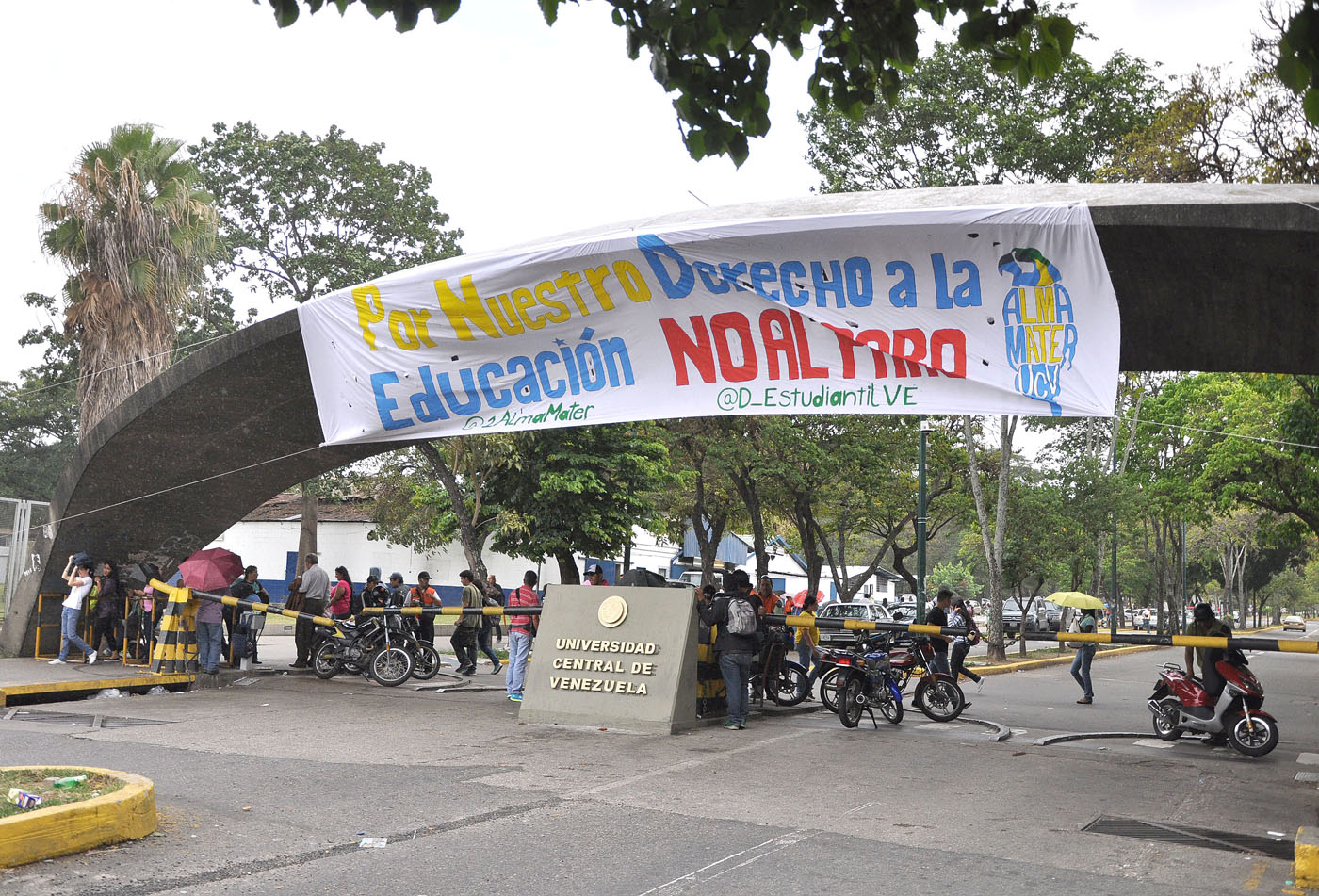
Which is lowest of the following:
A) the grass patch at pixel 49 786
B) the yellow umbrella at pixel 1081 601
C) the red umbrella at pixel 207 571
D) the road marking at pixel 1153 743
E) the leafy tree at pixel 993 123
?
the road marking at pixel 1153 743

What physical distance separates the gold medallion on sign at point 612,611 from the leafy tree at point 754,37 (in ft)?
26.4

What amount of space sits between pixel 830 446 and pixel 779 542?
70.0 ft

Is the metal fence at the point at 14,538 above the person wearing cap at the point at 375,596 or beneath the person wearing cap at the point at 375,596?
above

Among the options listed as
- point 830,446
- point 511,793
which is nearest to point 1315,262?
point 511,793

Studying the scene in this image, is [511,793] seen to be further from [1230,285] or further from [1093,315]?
[1230,285]

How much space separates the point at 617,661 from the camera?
13180 millimetres

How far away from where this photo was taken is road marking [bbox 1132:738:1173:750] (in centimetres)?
1330

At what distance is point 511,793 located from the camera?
8898 mm

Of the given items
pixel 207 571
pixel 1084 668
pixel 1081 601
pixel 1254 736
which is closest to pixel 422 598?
pixel 207 571

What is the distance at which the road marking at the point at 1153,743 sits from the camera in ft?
43.6

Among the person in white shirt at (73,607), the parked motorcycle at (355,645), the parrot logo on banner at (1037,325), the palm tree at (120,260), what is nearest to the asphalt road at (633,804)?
the parked motorcycle at (355,645)

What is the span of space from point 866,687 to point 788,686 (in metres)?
2.22

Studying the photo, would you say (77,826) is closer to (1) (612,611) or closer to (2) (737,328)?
(1) (612,611)

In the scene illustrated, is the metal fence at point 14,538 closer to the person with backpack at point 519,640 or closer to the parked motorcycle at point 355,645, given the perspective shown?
the parked motorcycle at point 355,645
